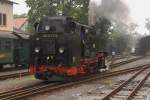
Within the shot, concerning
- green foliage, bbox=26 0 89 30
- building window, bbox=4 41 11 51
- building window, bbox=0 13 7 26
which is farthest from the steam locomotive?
green foliage, bbox=26 0 89 30

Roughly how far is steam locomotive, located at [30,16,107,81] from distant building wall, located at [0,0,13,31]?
61.2 ft

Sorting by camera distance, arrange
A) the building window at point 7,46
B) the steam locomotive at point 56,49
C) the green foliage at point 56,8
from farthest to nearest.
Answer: the green foliage at point 56,8 < the building window at point 7,46 < the steam locomotive at point 56,49

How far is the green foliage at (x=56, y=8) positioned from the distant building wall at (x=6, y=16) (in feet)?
44.5

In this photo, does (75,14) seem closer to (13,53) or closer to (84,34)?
(13,53)

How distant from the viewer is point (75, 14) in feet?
167

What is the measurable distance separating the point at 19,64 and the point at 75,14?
20.7 meters

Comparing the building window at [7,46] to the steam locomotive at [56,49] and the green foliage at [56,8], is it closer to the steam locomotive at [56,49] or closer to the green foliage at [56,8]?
the steam locomotive at [56,49]

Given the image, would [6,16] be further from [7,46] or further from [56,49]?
[56,49]

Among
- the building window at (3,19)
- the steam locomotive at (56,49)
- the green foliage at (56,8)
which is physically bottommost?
the steam locomotive at (56,49)

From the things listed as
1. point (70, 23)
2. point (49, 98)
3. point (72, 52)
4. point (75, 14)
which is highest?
point (75, 14)

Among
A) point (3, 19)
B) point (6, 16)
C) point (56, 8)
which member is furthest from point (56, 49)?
point (56, 8)

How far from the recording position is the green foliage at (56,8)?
51469 mm

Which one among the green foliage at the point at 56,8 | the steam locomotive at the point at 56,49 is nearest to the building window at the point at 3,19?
the green foliage at the point at 56,8

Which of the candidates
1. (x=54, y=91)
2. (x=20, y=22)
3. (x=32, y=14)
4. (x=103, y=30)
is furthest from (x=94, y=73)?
(x=20, y=22)
